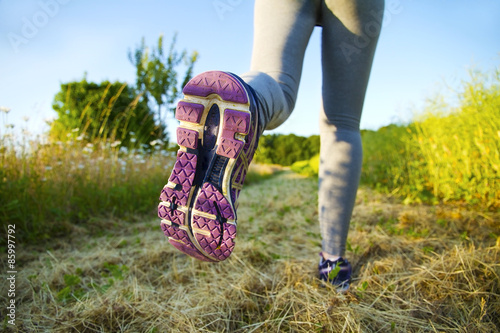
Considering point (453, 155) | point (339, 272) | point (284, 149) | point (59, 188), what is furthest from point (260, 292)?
point (284, 149)

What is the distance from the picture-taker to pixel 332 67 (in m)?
1.17

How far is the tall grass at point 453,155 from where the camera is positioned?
8.34 ft

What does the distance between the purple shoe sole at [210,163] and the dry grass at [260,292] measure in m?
0.34

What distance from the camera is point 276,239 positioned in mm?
2125

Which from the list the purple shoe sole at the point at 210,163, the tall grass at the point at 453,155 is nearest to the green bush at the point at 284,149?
the tall grass at the point at 453,155

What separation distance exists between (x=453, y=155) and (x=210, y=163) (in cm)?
334

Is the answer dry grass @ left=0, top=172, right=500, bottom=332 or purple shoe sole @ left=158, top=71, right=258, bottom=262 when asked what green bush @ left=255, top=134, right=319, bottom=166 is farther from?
purple shoe sole @ left=158, top=71, right=258, bottom=262

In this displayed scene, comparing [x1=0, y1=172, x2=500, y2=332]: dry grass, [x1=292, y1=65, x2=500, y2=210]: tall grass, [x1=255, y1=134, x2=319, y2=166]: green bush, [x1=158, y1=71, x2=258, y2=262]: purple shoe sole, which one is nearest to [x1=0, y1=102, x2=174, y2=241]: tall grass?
[x1=0, y1=172, x2=500, y2=332]: dry grass

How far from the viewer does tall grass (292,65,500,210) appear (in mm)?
2541

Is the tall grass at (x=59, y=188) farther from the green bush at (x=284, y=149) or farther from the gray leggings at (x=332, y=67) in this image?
the green bush at (x=284, y=149)

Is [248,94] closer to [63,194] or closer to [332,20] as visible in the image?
[332,20]

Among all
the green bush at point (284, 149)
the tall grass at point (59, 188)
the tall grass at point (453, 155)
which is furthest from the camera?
the green bush at point (284, 149)

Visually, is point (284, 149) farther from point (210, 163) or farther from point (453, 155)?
point (210, 163)

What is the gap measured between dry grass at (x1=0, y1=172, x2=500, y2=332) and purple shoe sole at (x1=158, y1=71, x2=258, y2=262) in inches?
13.5
